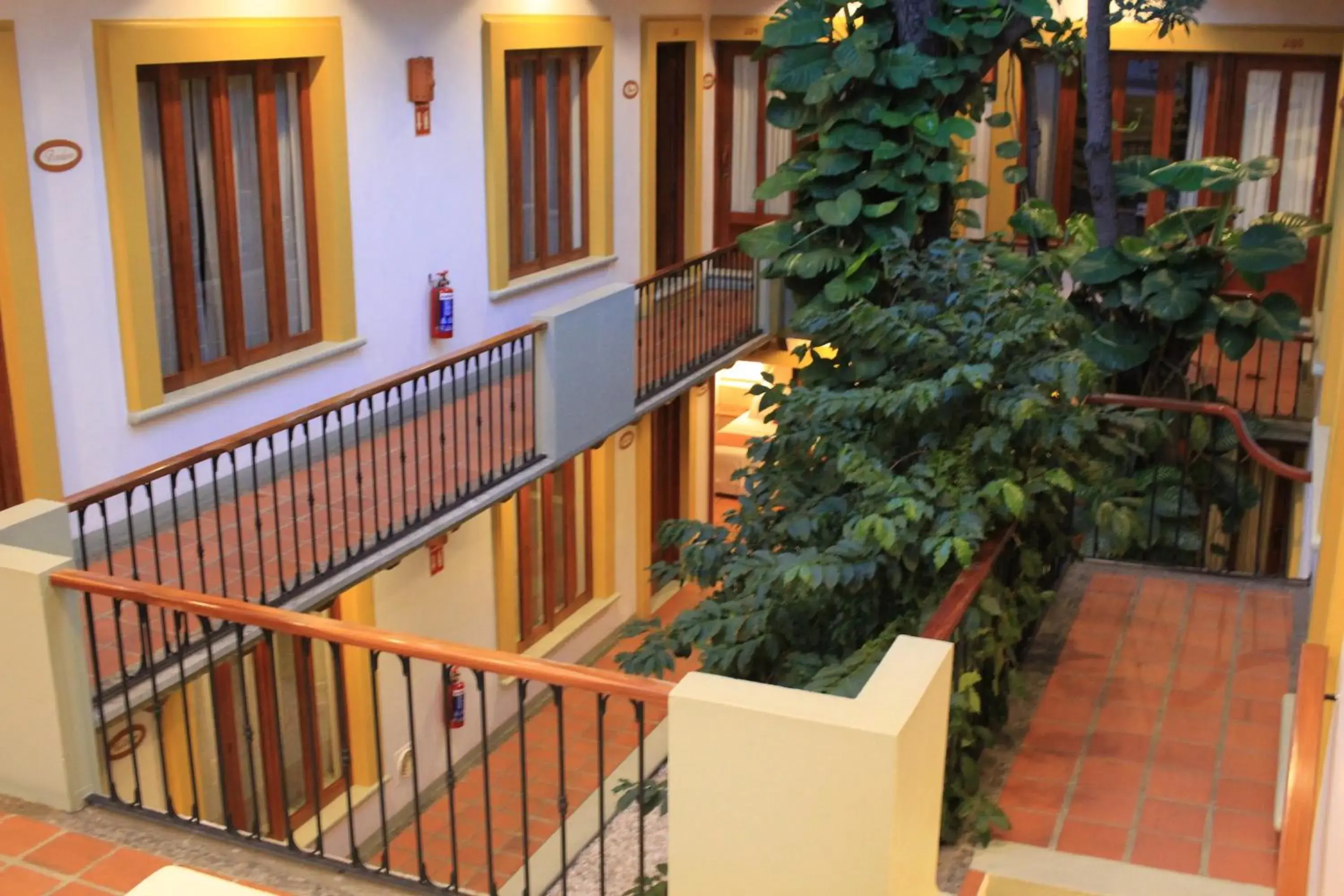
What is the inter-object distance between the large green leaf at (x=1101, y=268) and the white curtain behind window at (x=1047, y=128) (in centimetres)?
485

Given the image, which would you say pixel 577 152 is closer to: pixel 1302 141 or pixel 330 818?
pixel 330 818

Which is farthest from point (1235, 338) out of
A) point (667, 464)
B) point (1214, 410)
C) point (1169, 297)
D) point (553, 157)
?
point (667, 464)

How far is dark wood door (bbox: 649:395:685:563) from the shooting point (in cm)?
1417

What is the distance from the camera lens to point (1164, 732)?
218 inches

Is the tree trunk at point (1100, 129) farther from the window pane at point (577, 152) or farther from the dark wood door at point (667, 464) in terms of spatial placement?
the dark wood door at point (667, 464)

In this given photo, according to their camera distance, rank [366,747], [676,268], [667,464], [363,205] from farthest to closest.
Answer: [667,464]
[676,268]
[366,747]
[363,205]

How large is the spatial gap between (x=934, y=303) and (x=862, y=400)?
3.08 feet

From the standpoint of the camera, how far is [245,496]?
Answer: 332 inches

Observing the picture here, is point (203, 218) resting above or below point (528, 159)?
below

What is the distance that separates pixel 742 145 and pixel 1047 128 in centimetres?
315

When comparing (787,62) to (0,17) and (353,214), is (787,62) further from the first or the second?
(0,17)

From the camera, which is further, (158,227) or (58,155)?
(158,227)

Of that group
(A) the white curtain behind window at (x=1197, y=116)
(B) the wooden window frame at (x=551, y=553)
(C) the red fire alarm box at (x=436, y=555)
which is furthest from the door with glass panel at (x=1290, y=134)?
(C) the red fire alarm box at (x=436, y=555)

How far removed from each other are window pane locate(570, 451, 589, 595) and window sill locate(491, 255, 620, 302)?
1.67 meters
